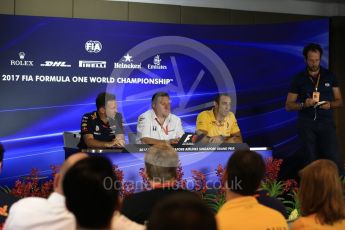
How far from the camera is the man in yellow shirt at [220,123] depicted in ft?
20.2

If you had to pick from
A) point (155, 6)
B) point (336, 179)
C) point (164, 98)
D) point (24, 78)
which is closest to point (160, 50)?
point (155, 6)

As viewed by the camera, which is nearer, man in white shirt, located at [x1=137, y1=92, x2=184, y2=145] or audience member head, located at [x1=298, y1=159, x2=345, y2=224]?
audience member head, located at [x1=298, y1=159, x2=345, y2=224]

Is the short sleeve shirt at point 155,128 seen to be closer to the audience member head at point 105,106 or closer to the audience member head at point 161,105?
the audience member head at point 161,105

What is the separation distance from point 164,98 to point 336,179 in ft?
12.5

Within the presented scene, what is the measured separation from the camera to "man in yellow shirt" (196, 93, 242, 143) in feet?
20.2

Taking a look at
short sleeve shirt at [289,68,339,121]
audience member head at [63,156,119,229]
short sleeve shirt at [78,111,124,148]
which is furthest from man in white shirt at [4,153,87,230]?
short sleeve shirt at [289,68,339,121]

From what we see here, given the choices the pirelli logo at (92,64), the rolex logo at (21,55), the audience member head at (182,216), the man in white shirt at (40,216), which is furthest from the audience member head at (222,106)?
the audience member head at (182,216)

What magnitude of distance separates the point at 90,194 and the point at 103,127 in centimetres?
437

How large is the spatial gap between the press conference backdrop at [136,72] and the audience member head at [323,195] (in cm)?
456

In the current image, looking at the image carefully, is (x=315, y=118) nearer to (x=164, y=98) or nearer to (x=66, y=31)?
(x=164, y=98)

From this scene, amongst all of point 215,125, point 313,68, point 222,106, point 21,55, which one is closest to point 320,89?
point 313,68

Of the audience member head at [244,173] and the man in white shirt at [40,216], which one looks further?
the audience member head at [244,173]

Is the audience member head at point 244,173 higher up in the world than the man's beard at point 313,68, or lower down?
lower down

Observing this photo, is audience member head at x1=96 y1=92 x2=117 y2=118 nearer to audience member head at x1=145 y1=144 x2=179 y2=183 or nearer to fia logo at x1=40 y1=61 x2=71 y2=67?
fia logo at x1=40 y1=61 x2=71 y2=67
